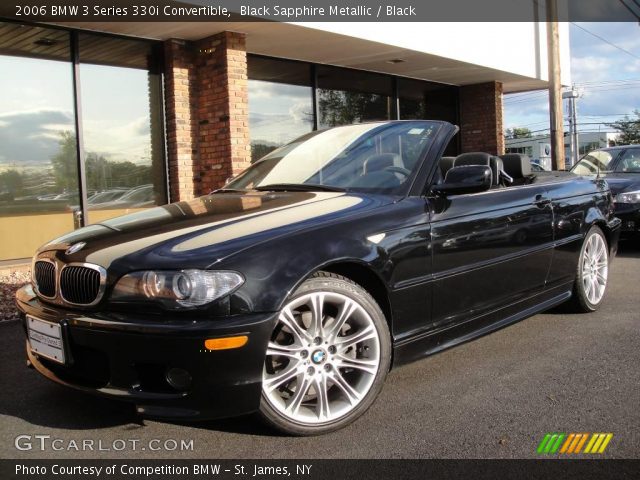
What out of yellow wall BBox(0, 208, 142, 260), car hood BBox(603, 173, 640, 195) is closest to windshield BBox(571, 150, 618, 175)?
car hood BBox(603, 173, 640, 195)

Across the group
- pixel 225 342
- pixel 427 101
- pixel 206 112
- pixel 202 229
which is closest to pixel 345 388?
pixel 225 342

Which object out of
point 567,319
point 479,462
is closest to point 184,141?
point 567,319

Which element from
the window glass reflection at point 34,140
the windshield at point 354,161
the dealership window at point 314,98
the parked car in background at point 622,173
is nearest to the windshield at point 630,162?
the parked car in background at point 622,173

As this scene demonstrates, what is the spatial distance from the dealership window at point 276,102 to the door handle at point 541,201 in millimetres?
6095

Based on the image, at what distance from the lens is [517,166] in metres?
4.87

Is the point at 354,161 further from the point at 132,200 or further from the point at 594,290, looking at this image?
the point at 132,200

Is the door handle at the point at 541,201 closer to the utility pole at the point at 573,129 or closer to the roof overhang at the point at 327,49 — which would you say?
the roof overhang at the point at 327,49

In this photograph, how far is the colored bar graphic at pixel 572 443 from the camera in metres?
2.66

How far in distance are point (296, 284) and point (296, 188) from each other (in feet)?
3.75

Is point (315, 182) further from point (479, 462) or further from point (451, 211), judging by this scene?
point (479, 462)

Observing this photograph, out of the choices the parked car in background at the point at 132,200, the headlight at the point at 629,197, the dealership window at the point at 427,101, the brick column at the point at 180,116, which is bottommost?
the headlight at the point at 629,197

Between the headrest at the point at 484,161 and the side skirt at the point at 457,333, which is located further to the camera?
the headrest at the point at 484,161

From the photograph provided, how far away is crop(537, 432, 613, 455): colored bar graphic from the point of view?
105 inches

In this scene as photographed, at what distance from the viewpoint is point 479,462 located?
2.57 metres
